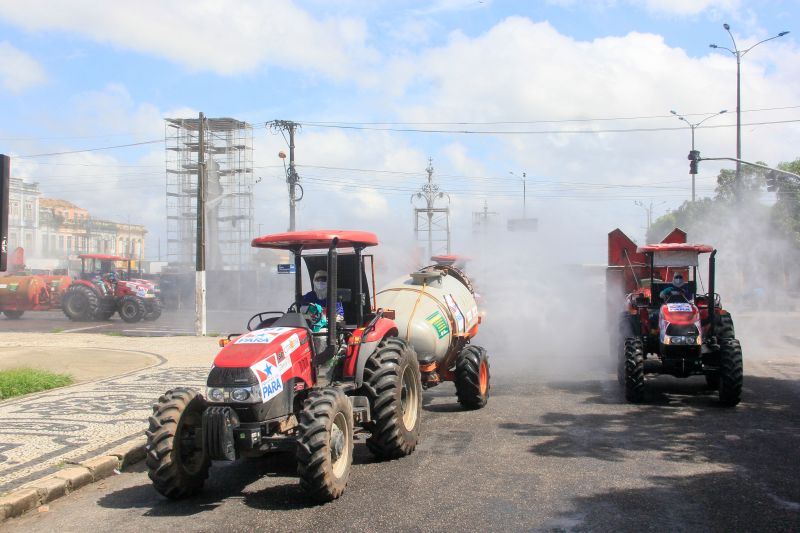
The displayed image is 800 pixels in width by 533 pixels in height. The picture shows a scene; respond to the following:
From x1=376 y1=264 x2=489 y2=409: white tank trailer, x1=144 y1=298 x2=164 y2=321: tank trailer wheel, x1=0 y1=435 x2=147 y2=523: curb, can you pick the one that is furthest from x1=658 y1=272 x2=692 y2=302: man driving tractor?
x1=144 y1=298 x2=164 y2=321: tank trailer wheel

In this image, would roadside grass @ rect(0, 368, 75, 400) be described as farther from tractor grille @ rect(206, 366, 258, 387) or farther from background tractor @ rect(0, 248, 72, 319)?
background tractor @ rect(0, 248, 72, 319)

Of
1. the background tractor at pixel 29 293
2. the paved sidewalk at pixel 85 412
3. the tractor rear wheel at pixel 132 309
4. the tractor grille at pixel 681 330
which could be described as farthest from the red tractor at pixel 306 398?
the background tractor at pixel 29 293

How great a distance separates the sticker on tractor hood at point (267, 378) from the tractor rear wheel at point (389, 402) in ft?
4.48

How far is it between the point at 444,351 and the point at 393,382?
3225 millimetres

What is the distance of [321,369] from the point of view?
298 inches

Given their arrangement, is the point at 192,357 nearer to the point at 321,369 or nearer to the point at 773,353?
the point at 321,369

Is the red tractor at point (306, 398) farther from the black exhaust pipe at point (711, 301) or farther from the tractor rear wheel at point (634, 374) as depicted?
the black exhaust pipe at point (711, 301)

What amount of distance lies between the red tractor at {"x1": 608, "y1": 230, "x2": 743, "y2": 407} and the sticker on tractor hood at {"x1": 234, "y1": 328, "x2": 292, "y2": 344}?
6.31 meters

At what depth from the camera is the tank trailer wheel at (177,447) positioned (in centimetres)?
629

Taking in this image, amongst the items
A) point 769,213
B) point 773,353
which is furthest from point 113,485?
point 769,213

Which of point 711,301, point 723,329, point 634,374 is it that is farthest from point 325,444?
point 723,329

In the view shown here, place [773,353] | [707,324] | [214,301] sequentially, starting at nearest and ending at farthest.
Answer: [707,324] → [773,353] → [214,301]

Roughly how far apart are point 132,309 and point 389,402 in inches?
926

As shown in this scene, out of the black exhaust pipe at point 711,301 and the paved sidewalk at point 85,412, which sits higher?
the black exhaust pipe at point 711,301
